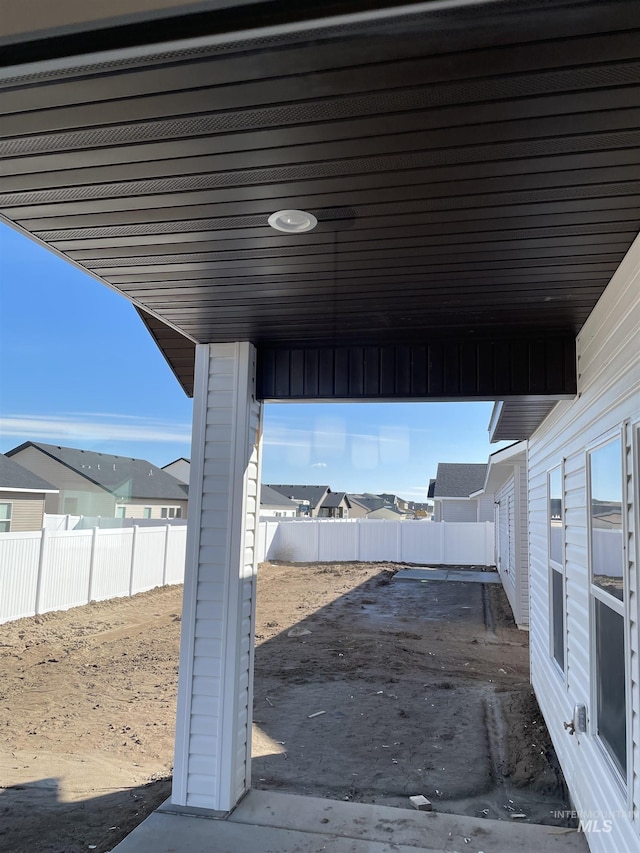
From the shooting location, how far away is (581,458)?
396 cm

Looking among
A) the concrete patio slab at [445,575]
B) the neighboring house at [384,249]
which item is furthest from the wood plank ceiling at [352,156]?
the concrete patio slab at [445,575]

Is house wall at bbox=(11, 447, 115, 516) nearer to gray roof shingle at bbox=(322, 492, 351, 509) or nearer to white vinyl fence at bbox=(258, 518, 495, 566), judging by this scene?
white vinyl fence at bbox=(258, 518, 495, 566)

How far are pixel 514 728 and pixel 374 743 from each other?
147 cm

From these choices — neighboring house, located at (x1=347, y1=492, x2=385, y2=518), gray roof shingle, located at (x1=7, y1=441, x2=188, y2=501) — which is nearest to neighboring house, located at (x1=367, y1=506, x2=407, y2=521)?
neighboring house, located at (x1=347, y1=492, x2=385, y2=518)

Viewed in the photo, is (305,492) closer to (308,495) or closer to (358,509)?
(308,495)

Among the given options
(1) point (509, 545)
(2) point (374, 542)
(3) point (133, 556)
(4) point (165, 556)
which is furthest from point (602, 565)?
(2) point (374, 542)

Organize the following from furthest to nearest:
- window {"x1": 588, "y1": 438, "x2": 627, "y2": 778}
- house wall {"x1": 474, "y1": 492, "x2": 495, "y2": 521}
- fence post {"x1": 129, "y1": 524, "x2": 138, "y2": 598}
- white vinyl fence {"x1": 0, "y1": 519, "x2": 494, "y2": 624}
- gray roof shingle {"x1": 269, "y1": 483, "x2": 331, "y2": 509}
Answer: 1. gray roof shingle {"x1": 269, "y1": 483, "x2": 331, "y2": 509}
2. house wall {"x1": 474, "y1": 492, "x2": 495, "y2": 521}
3. fence post {"x1": 129, "y1": 524, "x2": 138, "y2": 598}
4. white vinyl fence {"x1": 0, "y1": 519, "x2": 494, "y2": 624}
5. window {"x1": 588, "y1": 438, "x2": 627, "y2": 778}

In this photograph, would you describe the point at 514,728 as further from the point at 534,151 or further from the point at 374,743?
the point at 534,151

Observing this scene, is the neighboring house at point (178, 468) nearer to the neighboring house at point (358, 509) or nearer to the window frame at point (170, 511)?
the window frame at point (170, 511)

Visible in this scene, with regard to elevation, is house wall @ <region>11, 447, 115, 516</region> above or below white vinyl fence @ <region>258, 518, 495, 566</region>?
above

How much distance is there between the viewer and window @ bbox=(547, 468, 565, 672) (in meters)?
4.95

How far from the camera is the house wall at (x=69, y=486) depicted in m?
27.0

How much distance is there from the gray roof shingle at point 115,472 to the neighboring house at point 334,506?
3116 centimetres

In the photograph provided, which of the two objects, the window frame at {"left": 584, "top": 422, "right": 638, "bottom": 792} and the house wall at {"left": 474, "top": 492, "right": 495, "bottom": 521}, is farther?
the house wall at {"left": 474, "top": 492, "right": 495, "bottom": 521}
